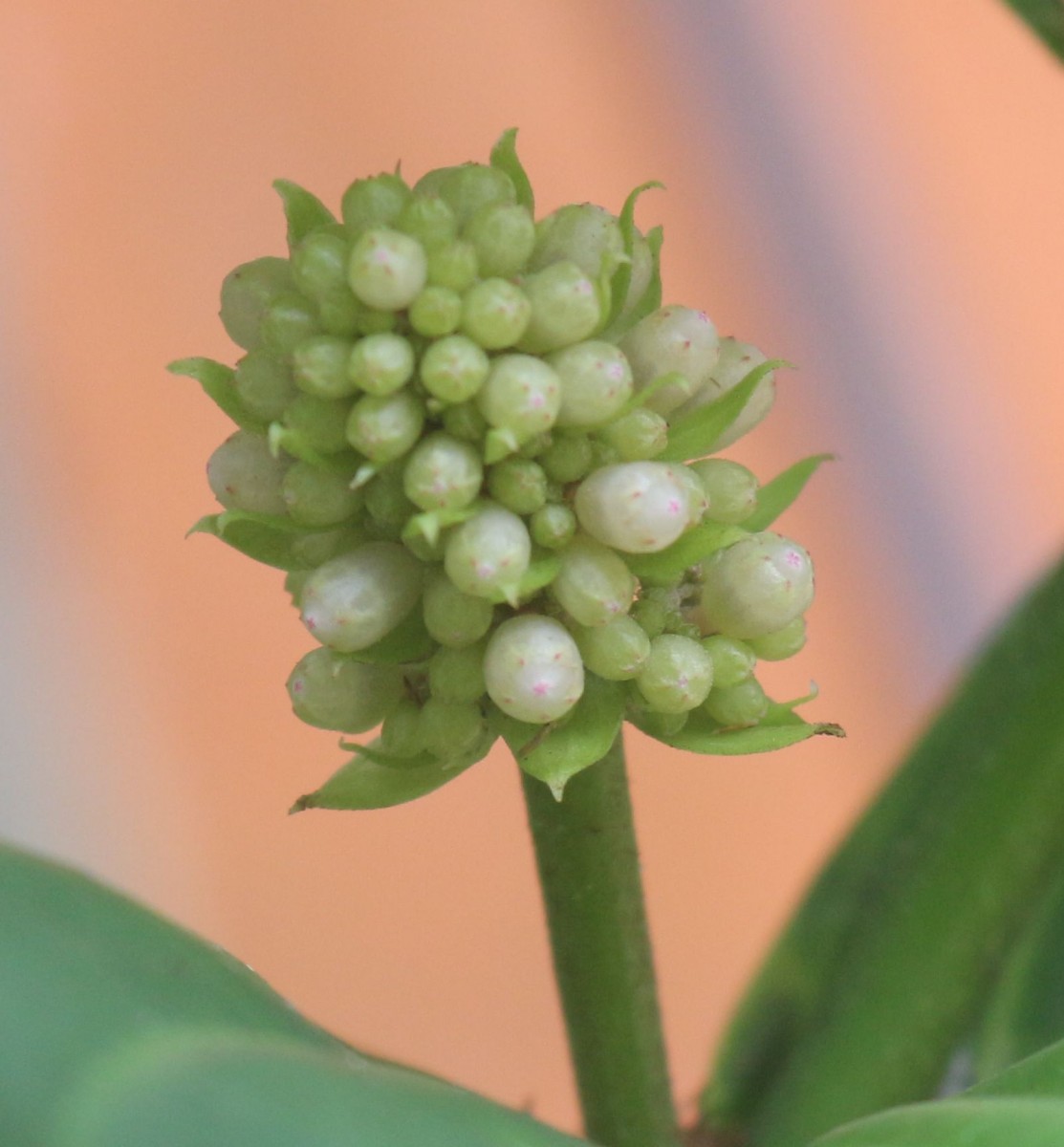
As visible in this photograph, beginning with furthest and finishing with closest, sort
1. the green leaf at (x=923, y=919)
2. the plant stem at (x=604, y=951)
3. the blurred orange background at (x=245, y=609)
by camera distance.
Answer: the blurred orange background at (x=245, y=609) < the green leaf at (x=923, y=919) < the plant stem at (x=604, y=951)

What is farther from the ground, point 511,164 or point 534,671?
point 511,164

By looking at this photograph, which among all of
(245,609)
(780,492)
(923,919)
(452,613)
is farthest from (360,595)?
A: (245,609)

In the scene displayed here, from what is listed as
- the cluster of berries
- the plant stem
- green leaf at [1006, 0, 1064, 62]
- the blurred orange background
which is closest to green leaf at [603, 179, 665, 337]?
the cluster of berries

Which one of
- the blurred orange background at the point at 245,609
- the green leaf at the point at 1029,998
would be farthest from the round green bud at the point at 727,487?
the blurred orange background at the point at 245,609

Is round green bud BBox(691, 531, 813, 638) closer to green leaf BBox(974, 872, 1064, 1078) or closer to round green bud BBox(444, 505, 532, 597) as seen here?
round green bud BBox(444, 505, 532, 597)

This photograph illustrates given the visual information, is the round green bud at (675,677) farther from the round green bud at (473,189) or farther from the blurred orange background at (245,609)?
the blurred orange background at (245,609)

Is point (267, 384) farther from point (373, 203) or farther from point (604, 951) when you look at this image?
point (604, 951)
